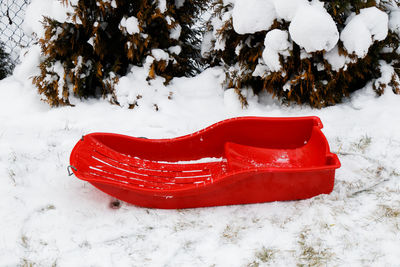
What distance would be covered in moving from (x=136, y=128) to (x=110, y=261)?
1396mm

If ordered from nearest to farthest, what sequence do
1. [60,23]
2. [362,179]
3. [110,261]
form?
1. [110,261]
2. [362,179]
3. [60,23]

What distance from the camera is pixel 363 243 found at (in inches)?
72.1

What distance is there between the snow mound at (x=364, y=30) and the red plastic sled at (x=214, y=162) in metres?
0.68

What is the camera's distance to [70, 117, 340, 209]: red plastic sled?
207cm

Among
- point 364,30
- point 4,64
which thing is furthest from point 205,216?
point 4,64

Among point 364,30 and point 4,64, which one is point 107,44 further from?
point 364,30

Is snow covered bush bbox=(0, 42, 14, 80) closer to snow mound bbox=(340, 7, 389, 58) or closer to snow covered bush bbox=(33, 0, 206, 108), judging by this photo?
snow covered bush bbox=(33, 0, 206, 108)

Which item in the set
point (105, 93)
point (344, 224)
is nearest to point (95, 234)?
point (344, 224)

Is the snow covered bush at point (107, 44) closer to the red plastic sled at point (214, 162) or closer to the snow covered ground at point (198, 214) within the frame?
the snow covered ground at point (198, 214)

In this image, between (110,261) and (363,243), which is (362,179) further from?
(110,261)

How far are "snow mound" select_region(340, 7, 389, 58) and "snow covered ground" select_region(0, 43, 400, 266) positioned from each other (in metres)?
0.55

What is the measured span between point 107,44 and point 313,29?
1.77 metres

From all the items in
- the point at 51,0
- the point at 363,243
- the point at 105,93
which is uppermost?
the point at 51,0

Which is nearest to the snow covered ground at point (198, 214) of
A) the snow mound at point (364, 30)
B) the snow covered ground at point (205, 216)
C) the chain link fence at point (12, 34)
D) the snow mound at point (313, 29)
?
the snow covered ground at point (205, 216)
